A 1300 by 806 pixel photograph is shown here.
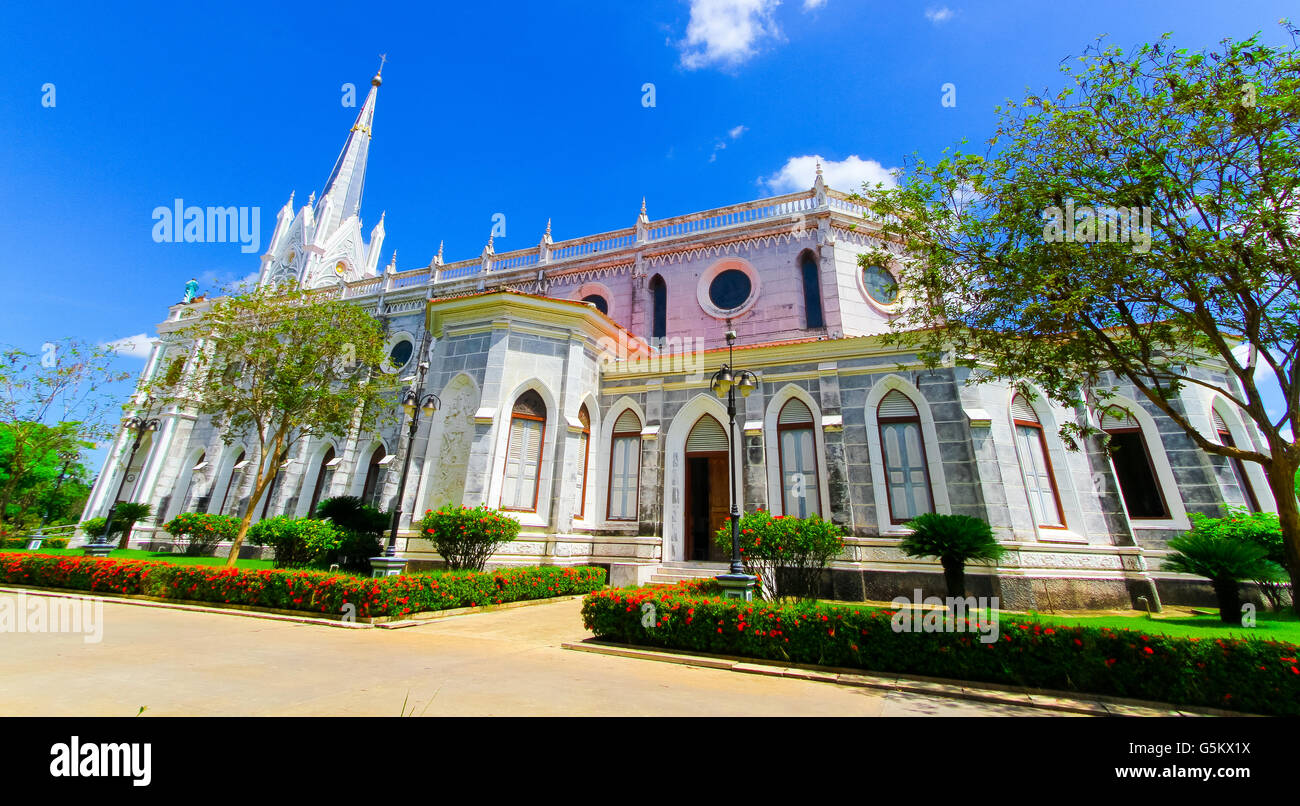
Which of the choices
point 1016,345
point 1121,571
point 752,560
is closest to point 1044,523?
point 1121,571

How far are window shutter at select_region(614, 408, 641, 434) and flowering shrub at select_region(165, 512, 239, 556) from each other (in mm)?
17589

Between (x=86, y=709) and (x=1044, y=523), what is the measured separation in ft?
55.8

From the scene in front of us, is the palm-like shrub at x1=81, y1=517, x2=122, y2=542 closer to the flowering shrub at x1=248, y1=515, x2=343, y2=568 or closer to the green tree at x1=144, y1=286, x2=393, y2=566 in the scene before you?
the green tree at x1=144, y1=286, x2=393, y2=566

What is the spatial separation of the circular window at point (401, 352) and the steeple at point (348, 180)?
18.2 meters

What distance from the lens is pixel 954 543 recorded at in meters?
10.4

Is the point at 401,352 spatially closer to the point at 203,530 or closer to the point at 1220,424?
the point at 203,530

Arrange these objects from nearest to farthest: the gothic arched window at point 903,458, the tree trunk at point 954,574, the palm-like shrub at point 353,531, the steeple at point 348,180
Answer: the tree trunk at point 954,574
the gothic arched window at point 903,458
the palm-like shrub at point 353,531
the steeple at point 348,180

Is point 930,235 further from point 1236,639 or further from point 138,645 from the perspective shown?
point 138,645

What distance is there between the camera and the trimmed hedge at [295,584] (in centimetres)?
974

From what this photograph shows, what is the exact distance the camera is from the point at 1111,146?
8469 millimetres

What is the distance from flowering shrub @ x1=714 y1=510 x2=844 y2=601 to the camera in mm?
11852

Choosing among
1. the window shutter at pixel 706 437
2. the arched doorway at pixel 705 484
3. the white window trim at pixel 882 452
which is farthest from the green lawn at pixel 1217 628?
the window shutter at pixel 706 437

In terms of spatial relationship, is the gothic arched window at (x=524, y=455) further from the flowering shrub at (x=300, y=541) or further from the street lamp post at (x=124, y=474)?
the street lamp post at (x=124, y=474)

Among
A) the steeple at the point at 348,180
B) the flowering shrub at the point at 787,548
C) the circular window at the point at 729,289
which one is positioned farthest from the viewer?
the steeple at the point at 348,180
